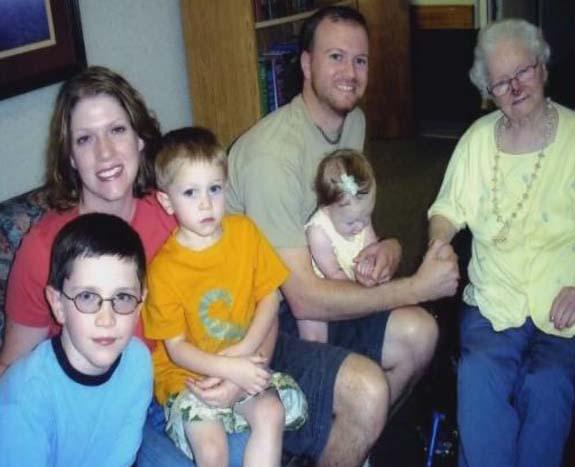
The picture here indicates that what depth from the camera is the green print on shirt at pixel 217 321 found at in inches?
71.7

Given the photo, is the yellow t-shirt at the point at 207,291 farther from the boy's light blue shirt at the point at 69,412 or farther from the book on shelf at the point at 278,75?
the book on shelf at the point at 278,75

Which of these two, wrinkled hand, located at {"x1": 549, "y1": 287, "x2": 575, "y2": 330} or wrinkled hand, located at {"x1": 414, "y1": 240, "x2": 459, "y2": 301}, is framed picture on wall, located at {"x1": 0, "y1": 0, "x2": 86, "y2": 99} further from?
wrinkled hand, located at {"x1": 549, "y1": 287, "x2": 575, "y2": 330}

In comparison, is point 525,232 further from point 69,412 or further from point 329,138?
point 69,412

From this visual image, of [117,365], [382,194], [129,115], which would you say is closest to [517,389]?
[117,365]

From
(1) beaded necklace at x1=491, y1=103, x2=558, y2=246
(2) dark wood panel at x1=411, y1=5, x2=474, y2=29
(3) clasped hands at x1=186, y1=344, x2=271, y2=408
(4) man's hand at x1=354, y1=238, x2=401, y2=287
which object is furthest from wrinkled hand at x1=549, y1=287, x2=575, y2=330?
(2) dark wood panel at x1=411, y1=5, x2=474, y2=29

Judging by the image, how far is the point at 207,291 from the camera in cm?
182

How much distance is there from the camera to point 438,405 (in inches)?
89.7

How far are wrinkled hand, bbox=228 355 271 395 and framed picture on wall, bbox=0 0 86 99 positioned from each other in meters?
1.19

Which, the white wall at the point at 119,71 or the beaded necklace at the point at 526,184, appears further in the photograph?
the white wall at the point at 119,71

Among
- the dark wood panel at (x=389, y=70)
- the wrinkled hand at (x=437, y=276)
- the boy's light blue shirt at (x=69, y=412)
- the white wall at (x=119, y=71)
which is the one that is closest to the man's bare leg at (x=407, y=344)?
the wrinkled hand at (x=437, y=276)

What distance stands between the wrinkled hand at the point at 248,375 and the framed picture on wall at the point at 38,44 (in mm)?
1190

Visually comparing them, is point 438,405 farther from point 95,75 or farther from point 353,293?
point 95,75

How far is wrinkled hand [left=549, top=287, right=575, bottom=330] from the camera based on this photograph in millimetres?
2064

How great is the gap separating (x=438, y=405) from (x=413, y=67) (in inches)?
154
